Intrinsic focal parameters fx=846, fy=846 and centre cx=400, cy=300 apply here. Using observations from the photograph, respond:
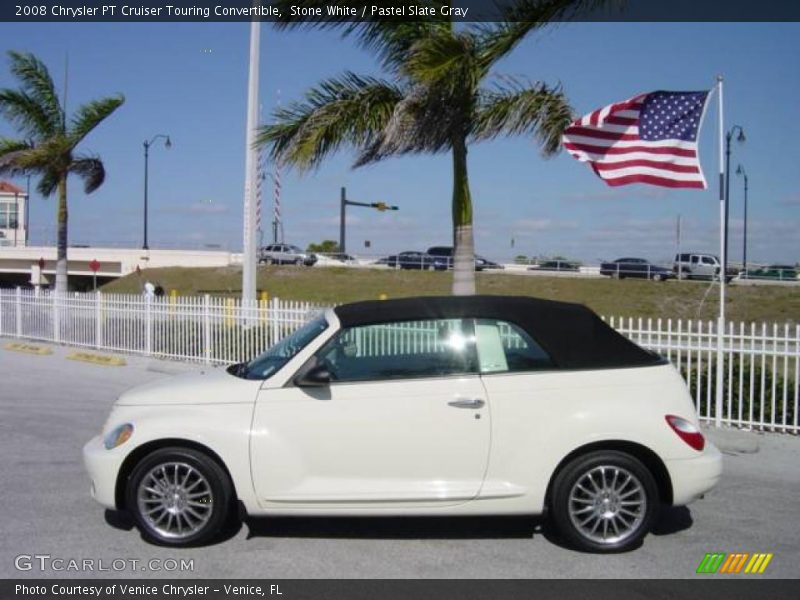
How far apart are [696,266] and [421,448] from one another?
4336cm

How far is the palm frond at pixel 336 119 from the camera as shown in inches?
445

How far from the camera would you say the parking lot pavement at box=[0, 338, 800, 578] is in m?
4.94

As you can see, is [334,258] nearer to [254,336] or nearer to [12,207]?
[12,207]

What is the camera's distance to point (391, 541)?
5.42 metres

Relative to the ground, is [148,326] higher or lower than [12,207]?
lower

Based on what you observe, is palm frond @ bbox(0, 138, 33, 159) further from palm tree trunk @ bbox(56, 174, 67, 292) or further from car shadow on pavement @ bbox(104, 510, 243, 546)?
car shadow on pavement @ bbox(104, 510, 243, 546)

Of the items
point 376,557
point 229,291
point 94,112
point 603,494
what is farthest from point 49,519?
point 229,291

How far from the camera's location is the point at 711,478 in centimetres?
529

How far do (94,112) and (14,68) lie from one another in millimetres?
2445

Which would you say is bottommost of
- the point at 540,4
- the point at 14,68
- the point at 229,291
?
the point at 229,291

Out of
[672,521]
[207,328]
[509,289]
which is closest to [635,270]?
[509,289]

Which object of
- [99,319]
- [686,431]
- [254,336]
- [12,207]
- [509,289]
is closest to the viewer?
[686,431]

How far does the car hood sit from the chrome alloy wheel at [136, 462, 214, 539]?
0.41m
